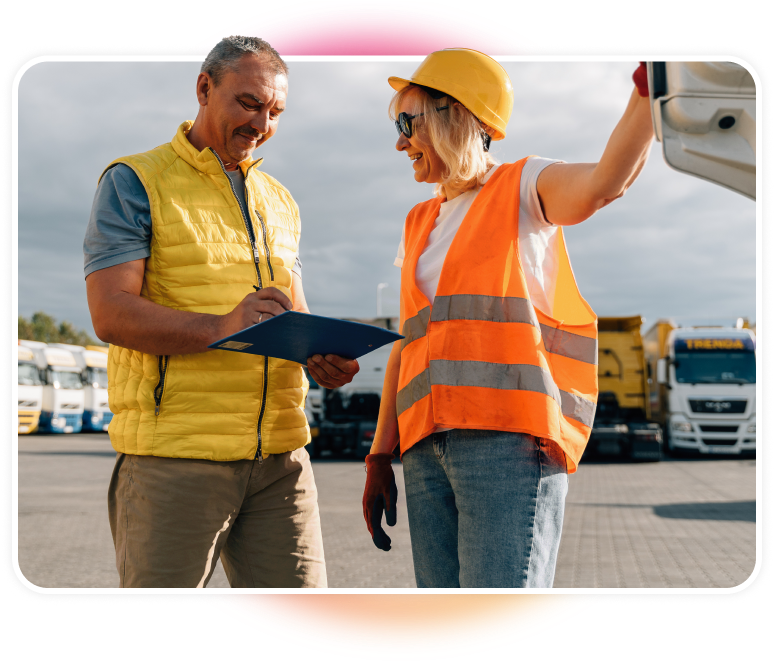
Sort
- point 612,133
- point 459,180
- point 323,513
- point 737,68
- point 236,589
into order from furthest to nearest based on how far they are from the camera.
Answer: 1. point 323,513
2. point 236,589
3. point 459,180
4. point 612,133
5. point 737,68

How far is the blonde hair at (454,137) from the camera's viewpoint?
174cm

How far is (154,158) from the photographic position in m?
1.90

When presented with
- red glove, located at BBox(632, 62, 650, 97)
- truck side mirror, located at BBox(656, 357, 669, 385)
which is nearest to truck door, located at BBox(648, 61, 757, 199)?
red glove, located at BBox(632, 62, 650, 97)

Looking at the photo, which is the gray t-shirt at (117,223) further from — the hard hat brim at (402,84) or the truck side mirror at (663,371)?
the truck side mirror at (663,371)

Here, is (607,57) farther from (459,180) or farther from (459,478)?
(459,478)

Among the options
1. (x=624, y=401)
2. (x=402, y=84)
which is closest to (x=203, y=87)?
(x=402, y=84)

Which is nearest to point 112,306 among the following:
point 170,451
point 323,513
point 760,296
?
point 170,451

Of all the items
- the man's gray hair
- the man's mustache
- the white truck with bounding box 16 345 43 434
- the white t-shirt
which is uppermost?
the man's gray hair

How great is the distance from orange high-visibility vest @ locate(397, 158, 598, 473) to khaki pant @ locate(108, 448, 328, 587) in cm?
53

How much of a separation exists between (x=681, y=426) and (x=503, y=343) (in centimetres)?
1597

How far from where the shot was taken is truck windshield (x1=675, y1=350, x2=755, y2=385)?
15211 mm

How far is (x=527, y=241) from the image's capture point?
166 cm

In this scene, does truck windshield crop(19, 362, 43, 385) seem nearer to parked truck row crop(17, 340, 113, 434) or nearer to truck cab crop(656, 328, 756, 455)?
parked truck row crop(17, 340, 113, 434)

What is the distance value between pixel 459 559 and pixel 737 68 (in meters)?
1.19
